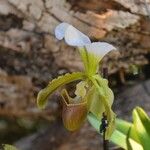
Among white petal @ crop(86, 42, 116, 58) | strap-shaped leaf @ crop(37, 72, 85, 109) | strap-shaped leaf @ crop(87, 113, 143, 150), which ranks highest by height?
white petal @ crop(86, 42, 116, 58)

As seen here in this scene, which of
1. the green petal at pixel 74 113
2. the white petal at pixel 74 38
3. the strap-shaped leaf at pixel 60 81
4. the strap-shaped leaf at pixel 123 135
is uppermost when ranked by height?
the white petal at pixel 74 38

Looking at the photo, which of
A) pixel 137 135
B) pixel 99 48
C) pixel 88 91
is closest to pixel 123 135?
pixel 137 135

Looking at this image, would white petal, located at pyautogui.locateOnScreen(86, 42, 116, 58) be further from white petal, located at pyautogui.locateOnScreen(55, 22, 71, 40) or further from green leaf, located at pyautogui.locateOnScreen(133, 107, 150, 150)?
green leaf, located at pyautogui.locateOnScreen(133, 107, 150, 150)

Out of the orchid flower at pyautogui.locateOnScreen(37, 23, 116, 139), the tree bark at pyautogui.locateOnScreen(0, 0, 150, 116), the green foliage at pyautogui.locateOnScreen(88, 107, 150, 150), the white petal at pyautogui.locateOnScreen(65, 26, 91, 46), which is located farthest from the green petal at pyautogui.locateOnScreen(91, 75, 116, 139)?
the tree bark at pyautogui.locateOnScreen(0, 0, 150, 116)

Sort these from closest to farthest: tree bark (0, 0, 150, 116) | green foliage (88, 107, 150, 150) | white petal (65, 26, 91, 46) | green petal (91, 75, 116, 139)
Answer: white petal (65, 26, 91, 46) → green petal (91, 75, 116, 139) → green foliage (88, 107, 150, 150) → tree bark (0, 0, 150, 116)

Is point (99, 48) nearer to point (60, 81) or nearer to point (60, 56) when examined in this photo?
point (60, 81)

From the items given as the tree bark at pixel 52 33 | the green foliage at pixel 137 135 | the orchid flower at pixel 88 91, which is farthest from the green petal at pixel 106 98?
the tree bark at pixel 52 33

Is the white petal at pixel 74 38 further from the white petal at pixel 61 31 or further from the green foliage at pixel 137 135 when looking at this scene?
the green foliage at pixel 137 135
